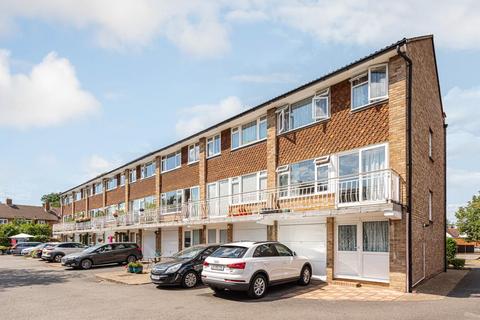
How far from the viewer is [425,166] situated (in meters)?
16.0

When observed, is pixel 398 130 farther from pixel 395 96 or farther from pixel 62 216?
pixel 62 216

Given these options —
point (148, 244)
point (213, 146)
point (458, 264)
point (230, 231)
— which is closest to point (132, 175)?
point (148, 244)

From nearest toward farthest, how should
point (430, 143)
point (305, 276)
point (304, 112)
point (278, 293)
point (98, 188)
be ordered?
point (278, 293) < point (305, 276) < point (430, 143) < point (304, 112) < point (98, 188)

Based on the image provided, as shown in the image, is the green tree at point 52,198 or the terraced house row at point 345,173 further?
the green tree at point 52,198

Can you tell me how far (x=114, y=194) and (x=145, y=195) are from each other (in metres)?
8.27

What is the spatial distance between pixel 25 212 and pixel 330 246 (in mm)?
75490

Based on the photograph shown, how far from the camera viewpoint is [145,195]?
32.5 m

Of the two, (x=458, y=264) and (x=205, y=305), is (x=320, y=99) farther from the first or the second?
(x=458, y=264)

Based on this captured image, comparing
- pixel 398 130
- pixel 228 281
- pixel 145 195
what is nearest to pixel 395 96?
pixel 398 130

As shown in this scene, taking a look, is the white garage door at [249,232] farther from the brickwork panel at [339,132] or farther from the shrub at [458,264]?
the shrub at [458,264]

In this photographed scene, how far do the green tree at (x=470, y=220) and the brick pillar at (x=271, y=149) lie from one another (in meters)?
25.3

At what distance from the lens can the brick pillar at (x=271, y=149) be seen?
1872cm

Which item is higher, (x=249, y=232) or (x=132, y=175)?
(x=132, y=175)

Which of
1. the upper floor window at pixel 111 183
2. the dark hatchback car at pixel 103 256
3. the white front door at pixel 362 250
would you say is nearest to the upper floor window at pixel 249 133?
the white front door at pixel 362 250
